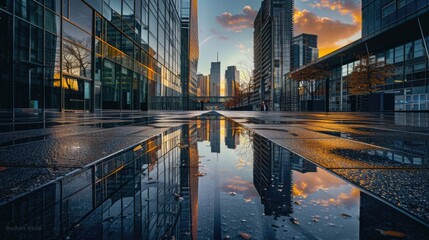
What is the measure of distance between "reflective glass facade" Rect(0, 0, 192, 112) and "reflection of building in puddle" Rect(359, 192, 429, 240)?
10.7 metres

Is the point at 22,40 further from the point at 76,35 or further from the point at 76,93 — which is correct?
the point at 76,93

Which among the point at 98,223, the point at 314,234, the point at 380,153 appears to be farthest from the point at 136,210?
the point at 380,153

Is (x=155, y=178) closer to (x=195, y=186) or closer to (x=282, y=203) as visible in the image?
(x=195, y=186)

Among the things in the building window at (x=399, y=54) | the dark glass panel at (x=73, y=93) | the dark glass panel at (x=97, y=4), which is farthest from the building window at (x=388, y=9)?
the dark glass panel at (x=73, y=93)

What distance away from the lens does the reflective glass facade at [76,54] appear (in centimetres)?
1158

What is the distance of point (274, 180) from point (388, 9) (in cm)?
4414

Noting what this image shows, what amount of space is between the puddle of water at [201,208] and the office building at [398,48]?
3021cm

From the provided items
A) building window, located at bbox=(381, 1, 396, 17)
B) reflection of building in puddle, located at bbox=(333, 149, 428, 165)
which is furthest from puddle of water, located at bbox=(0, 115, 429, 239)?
building window, located at bbox=(381, 1, 396, 17)

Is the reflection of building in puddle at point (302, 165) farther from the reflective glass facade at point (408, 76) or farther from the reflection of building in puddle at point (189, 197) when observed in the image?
the reflective glass facade at point (408, 76)

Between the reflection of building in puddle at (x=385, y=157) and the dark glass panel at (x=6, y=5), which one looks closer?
the reflection of building in puddle at (x=385, y=157)

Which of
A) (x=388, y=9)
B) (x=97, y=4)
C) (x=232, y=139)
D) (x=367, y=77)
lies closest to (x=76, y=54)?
(x=97, y=4)

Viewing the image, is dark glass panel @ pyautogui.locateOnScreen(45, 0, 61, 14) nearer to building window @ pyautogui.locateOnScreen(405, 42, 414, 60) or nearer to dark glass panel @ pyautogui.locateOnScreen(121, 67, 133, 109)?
dark glass panel @ pyautogui.locateOnScreen(121, 67, 133, 109)

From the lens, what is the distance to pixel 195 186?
1477 millimetres

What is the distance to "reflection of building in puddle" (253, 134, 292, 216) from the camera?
1.15 m
